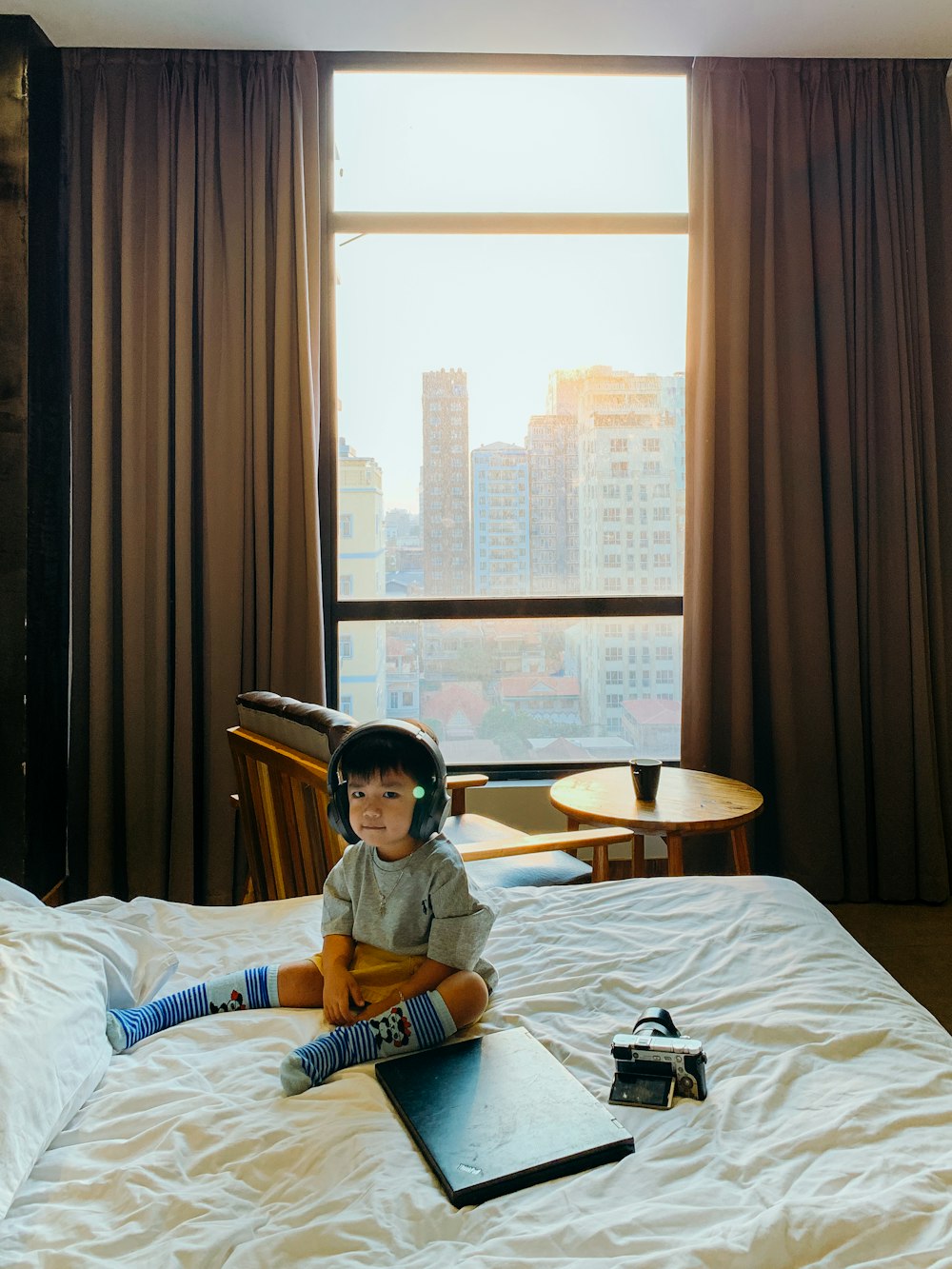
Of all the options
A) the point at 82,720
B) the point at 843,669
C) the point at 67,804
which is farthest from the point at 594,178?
the point at 67,804

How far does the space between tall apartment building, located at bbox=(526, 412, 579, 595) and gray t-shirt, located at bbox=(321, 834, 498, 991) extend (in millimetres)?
2002

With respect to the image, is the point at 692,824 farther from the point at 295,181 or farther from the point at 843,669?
the point at 295,181

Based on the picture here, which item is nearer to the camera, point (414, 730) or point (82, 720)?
point (414, 730)

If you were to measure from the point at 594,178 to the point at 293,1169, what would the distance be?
10.6 ft

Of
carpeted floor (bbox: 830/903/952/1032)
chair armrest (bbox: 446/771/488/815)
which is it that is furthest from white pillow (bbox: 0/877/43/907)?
carpeted floor (bbox: 830/903/952/1032)

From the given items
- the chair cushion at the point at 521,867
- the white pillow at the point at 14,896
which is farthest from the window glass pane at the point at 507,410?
the white pillow at the point at 14,896

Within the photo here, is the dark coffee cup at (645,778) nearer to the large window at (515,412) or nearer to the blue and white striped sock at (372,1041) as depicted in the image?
the large window at (515,412)

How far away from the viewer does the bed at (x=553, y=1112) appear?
2.61 ft

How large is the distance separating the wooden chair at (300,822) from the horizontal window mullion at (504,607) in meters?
1.08

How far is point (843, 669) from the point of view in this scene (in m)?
3.04

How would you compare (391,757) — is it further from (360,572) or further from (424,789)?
(360,572)

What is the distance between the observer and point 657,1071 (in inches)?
40.7

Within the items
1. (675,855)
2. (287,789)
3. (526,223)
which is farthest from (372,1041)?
(526,223)

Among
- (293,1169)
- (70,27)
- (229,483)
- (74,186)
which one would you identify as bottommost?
(293,1169)
